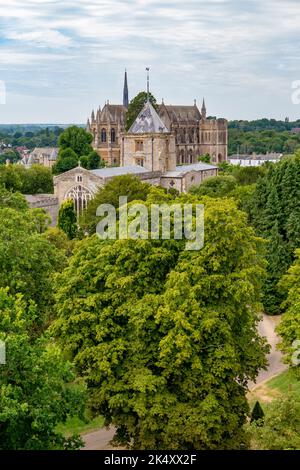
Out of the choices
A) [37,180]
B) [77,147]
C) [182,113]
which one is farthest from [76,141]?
[182,113]

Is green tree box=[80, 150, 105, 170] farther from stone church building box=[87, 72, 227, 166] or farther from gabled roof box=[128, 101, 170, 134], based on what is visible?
gabled roof box=[128, 101, 170, 134]

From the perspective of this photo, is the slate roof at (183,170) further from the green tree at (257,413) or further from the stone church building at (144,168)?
the green tree at (257,413)

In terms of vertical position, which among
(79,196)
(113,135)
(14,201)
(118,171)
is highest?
(113,135)

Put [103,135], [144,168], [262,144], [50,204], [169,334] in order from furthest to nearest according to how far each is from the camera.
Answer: [262,144] < [103,135] < [144,168] < [50,204] < [169,334]

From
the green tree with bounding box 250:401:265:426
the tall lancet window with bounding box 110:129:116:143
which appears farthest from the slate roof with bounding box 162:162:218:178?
the green tree with bounding box 250:401:265:426

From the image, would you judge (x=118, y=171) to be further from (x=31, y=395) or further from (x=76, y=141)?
(x=31, y=395)

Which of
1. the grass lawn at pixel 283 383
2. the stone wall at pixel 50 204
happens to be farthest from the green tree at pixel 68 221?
the grass lawn at pixel 283 383
